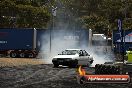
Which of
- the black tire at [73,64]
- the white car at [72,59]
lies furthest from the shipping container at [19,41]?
the black tire at [73,64]

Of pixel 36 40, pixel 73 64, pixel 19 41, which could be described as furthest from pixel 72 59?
pixel 36 40

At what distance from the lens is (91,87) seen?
15.1 m

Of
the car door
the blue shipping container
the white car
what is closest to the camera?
the white car

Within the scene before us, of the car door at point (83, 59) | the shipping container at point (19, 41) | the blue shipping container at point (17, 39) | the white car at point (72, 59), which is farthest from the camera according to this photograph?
the blue shipping container at point (17, 39)

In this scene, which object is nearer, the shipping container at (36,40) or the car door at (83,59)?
the car door at (83,59)

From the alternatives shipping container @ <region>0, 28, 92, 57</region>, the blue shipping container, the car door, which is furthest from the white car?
the blue shipping container

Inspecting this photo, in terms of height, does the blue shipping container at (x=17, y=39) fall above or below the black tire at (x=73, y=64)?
above

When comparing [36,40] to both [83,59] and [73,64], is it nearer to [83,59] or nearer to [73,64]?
[83,59]

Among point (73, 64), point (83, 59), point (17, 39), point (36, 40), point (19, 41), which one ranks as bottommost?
point (73, 64)

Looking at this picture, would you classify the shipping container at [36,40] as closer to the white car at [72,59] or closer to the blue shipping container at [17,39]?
the blue shipping container at [17,39]

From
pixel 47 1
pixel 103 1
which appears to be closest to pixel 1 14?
pixel 47 1

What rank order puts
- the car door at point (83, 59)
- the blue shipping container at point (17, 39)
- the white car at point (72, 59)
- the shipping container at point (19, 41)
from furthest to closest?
the blue shipping container at point (17, 39)
the shipping container at point (19, 41)
the car door at point (83, 59)
the white car at point (72, 59)

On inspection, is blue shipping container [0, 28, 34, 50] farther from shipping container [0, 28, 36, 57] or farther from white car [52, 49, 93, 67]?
white car [52, 49, 93, 67]

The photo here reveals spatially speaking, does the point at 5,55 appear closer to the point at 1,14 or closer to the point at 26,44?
the point at 26,44
